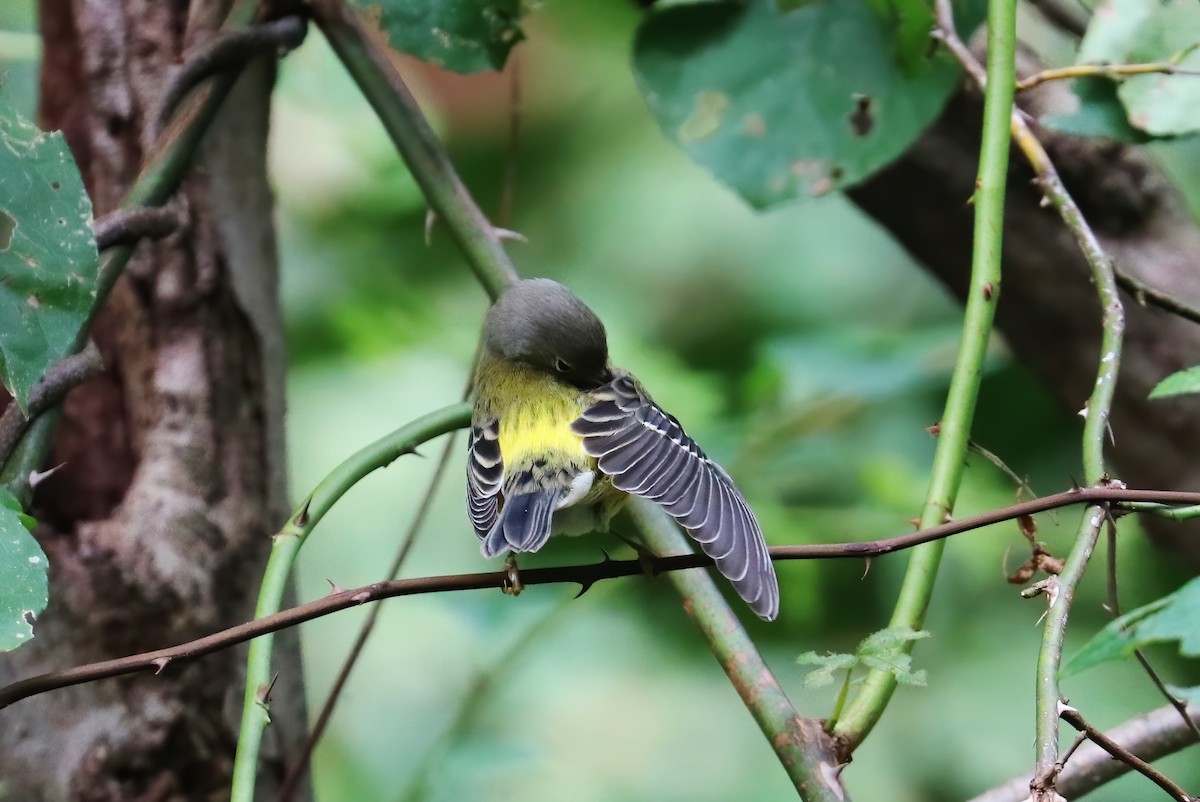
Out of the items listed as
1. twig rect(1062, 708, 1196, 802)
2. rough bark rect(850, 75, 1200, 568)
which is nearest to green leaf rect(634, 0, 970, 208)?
rough bark rect(850, 75, 1200, 568)

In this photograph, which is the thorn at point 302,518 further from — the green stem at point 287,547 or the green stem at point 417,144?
the green stem at point 417,144

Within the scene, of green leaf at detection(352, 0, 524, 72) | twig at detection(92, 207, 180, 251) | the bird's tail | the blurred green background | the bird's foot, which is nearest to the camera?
the bird's foot

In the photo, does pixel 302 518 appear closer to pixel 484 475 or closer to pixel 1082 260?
pixel 484 475

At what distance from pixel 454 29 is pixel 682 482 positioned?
2.83ft

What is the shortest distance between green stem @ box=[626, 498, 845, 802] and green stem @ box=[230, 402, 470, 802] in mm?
259

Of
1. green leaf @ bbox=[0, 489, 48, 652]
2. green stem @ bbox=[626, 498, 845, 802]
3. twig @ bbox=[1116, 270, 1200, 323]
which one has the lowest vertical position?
green stem @ bbox=[626, 498, 845, 802]

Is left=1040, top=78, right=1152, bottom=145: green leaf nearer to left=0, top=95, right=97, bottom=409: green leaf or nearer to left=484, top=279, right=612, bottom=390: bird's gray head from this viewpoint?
left=484, top=279, right=612, bottom=390: bird's gray head

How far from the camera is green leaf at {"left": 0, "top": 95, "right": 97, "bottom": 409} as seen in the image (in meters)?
0.95

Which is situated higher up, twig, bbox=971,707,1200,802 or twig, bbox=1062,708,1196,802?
twig, bbox=1062,708,1196,802

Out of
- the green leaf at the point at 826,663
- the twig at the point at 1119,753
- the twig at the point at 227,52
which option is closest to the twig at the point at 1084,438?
the twig at the point at 1119,753

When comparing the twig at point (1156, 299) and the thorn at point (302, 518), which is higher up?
the twig at point (1156, 299)

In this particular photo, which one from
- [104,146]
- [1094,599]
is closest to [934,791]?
[1094,599]

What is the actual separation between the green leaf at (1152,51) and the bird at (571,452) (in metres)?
0.76

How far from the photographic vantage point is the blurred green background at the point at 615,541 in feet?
7.52
